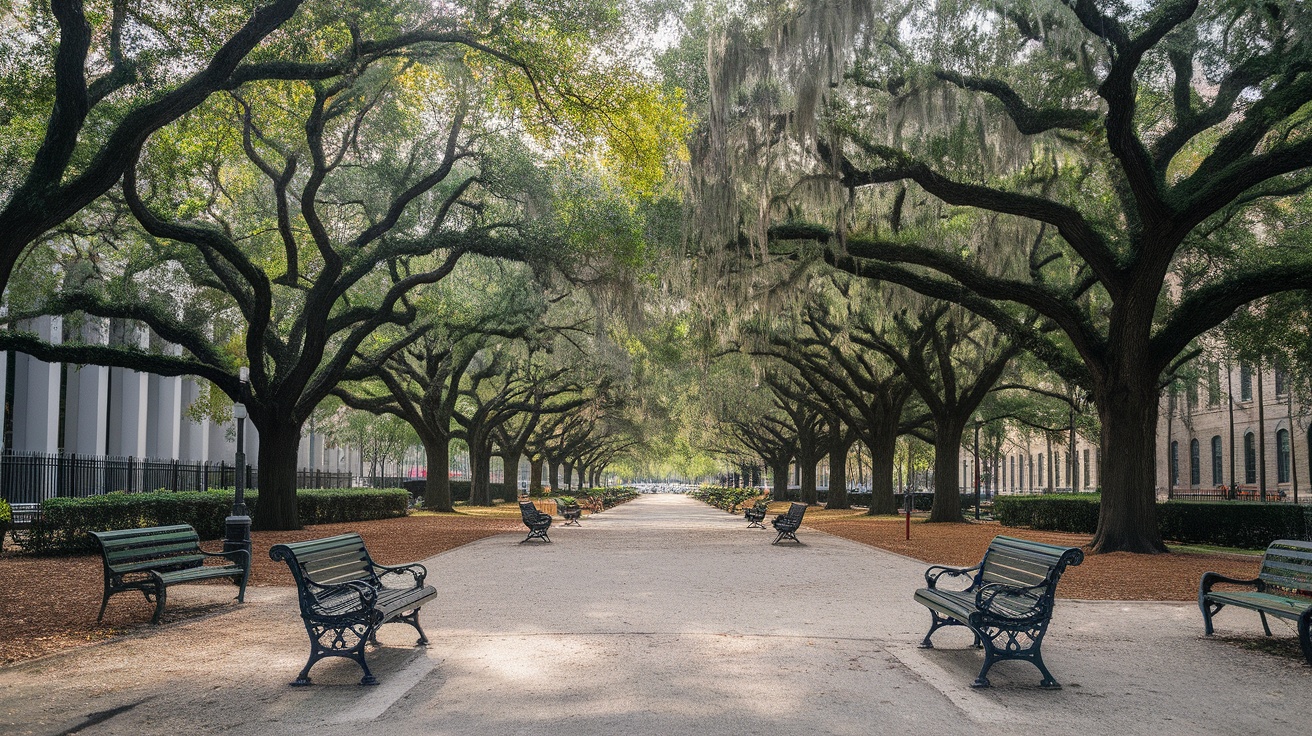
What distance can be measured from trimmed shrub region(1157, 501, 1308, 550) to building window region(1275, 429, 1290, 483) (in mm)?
34203

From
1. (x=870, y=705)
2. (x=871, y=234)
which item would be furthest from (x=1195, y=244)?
(x=870, y=705)

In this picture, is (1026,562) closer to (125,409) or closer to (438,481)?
(438,481)

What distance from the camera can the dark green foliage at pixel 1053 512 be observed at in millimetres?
25688

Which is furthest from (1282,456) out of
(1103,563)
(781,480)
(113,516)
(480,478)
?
(113,516)

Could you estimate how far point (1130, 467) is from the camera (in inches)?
718

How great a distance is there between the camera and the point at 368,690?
6.68 metres

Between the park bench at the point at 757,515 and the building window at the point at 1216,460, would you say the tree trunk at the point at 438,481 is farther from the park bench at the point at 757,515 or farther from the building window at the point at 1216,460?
the building window at the point at 1216,460

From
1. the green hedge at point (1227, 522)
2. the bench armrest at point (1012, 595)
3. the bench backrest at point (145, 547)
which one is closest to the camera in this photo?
the bench armrest at point (1012, 595)

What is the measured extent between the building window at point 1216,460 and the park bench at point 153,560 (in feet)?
195

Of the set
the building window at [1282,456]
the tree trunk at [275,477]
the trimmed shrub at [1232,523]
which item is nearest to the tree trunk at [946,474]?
the trimmed shrub at [1232,523]

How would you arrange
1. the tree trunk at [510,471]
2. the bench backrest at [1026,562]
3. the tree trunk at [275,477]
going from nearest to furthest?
the bench backrest at [1026,562] < the tree trunk at [275,477] < the tree trunk at [510,471]

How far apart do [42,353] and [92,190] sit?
11.8 metres

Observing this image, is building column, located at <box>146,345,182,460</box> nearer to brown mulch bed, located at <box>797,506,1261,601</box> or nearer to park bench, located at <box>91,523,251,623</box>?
brown mulch bed, located at <box>797,506,1261,601</box>

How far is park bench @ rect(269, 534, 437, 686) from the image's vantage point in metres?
7.04
